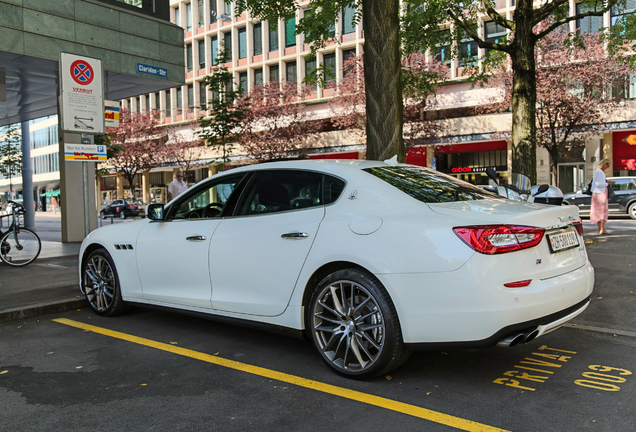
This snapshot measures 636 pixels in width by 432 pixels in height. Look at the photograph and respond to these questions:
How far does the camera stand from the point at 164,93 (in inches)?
1941

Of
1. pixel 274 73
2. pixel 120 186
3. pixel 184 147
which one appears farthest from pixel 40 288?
pixel 120 186

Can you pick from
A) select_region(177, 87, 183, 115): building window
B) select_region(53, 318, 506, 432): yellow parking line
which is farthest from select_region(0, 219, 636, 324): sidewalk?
select_region(177, 87, 183, 115): building window

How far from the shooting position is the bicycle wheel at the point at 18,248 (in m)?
9.41

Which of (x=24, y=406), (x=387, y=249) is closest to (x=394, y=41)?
(x=387, y=249)

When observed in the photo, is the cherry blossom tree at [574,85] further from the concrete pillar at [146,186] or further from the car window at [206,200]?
the concrete pillar at [146,186]

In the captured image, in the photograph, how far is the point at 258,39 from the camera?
141 ft

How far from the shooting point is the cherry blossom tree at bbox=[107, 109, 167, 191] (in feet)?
148

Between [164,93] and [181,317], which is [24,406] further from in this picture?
[164,93]

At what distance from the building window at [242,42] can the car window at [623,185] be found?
30296 millimetres

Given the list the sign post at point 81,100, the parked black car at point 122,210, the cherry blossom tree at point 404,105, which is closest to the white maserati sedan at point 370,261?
the sign post at point 81,100

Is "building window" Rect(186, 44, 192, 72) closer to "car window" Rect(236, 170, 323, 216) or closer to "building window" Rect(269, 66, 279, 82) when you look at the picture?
"building window" Rect(269, 66, 279, 82)

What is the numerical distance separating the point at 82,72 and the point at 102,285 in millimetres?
4135

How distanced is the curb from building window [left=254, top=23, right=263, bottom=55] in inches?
1535

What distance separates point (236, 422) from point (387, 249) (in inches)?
54.2
